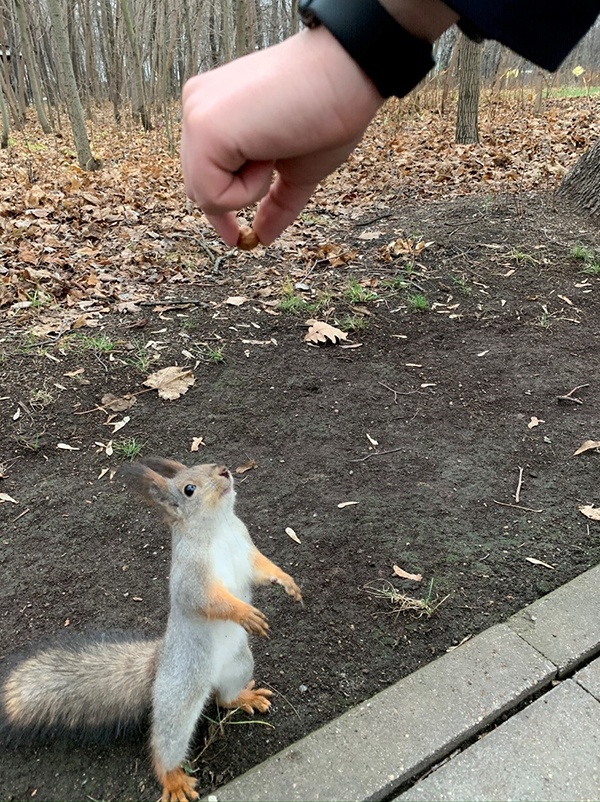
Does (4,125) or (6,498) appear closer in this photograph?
(6,498)

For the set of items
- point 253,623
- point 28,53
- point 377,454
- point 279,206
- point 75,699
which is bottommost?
point 377,454

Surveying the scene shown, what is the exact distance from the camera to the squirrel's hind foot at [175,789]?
65.2 inches

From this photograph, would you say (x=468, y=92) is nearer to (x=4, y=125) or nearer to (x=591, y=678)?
(x=591, y=678)

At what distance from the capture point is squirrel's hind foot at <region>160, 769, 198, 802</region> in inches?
65.2

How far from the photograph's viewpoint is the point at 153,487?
5.43 feet

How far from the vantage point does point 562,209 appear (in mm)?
5531

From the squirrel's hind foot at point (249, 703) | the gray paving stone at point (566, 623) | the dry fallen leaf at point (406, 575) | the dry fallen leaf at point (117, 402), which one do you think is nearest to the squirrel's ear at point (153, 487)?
the squirrel's hind foot at point (249, 703)

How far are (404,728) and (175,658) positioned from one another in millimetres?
707

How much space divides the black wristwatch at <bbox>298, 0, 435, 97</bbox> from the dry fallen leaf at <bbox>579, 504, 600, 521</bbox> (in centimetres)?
217

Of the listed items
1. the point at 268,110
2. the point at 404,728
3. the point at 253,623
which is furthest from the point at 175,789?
the point at 268,110

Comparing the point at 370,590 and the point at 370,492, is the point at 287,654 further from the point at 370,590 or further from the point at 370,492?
the point at 370,492

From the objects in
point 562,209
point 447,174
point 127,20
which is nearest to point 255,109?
point 562,209

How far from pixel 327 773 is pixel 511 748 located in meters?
0.53

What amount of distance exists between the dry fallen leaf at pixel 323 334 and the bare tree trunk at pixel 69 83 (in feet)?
21.3
